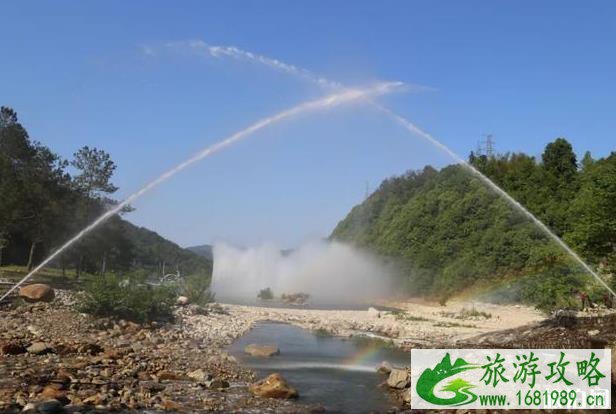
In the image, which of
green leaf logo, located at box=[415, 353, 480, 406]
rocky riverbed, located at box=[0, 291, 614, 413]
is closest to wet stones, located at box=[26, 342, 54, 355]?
rocky riverbed, located at box=[0, 291, 614, 413]

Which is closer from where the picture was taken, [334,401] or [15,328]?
[334,401]

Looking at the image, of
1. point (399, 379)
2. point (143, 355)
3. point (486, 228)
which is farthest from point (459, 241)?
point (143, 355)

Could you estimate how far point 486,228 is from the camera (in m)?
80.4

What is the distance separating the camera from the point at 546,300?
3466cm

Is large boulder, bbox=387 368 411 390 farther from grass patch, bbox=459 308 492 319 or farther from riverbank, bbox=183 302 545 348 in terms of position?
grass patch, bbox=459 308 492 319

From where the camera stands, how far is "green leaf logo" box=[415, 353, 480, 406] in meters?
15.9

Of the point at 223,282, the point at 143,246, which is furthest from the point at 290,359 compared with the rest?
the point at 143,246

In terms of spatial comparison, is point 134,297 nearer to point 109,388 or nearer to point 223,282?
point 109,388

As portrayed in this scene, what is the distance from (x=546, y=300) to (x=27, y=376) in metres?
28.7

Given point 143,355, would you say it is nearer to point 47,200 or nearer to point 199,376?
point 199,376

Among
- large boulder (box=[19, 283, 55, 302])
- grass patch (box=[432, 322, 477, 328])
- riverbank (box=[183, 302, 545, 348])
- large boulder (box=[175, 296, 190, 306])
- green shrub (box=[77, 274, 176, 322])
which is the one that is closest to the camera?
green shrub (box=[77, 274, 176, 322])

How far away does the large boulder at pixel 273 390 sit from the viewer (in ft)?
58.7

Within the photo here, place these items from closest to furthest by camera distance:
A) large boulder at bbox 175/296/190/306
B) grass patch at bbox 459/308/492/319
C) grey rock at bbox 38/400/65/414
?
grey rock at bbox 38/400/65/414 → large boulder at bbox 175/296/190/306 → grass patch at bbox 459/308/492/319

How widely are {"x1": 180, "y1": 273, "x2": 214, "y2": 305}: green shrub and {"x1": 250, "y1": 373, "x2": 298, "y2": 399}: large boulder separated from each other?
1001 inches
